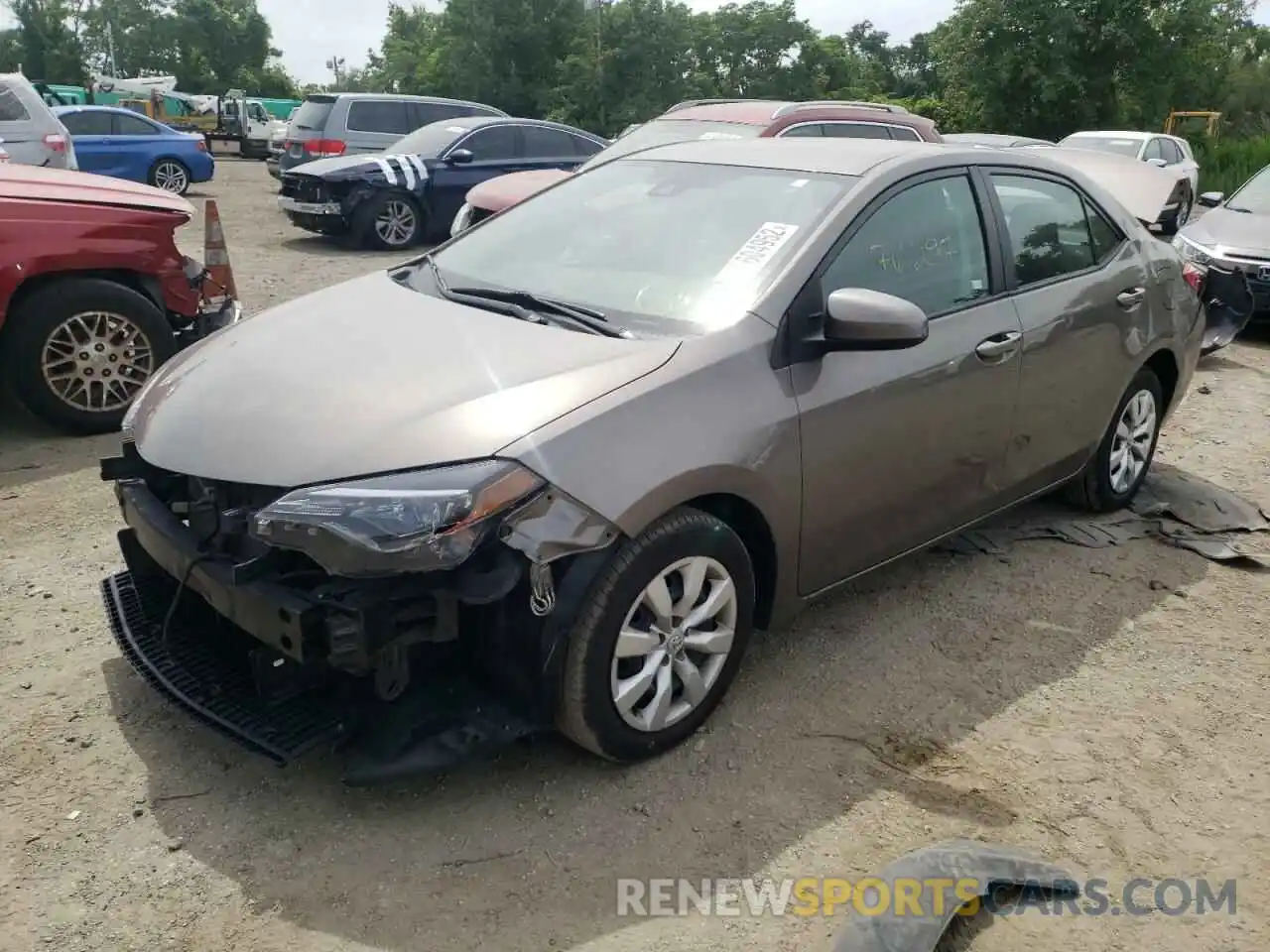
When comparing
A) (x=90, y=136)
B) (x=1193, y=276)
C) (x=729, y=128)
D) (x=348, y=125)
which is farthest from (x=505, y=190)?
(x=90, y=136)

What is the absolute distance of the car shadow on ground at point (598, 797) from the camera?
2525 mm

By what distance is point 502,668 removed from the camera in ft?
8.94

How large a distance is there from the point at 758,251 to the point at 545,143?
1108 cm

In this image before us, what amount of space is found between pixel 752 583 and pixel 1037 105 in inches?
1252

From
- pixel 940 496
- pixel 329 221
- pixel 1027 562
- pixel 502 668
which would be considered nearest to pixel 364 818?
pixel 502 668

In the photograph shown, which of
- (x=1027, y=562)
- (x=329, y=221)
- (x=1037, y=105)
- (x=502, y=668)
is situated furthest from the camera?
(x=1037, y=105)

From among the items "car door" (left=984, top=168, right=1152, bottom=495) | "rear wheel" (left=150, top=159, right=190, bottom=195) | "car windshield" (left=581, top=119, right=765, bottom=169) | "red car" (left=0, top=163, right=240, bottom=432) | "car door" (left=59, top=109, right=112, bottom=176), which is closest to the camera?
"car door" (left=984, top=168, right=1152, bottom=495)

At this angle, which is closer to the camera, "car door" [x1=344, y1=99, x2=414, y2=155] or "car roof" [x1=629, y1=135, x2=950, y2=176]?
"car roof" [x1=629, y1=135, x2=950, y2=176]

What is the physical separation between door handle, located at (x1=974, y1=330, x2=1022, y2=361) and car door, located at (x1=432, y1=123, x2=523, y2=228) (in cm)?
989

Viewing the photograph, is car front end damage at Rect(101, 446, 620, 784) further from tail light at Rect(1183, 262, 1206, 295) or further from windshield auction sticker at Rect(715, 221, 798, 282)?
tail light at Rect(1183, 262, 1206, 295)

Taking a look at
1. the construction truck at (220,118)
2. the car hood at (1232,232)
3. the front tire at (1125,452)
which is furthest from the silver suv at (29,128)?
the construction truck at (220,118)

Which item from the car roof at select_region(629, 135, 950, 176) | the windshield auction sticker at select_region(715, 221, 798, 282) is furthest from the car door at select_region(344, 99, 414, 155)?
the windshield auction sticker at select_region(715, 221, 798, 282)

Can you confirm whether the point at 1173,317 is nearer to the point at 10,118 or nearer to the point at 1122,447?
the point at 1122,447

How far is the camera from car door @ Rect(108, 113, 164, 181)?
17.3 m
